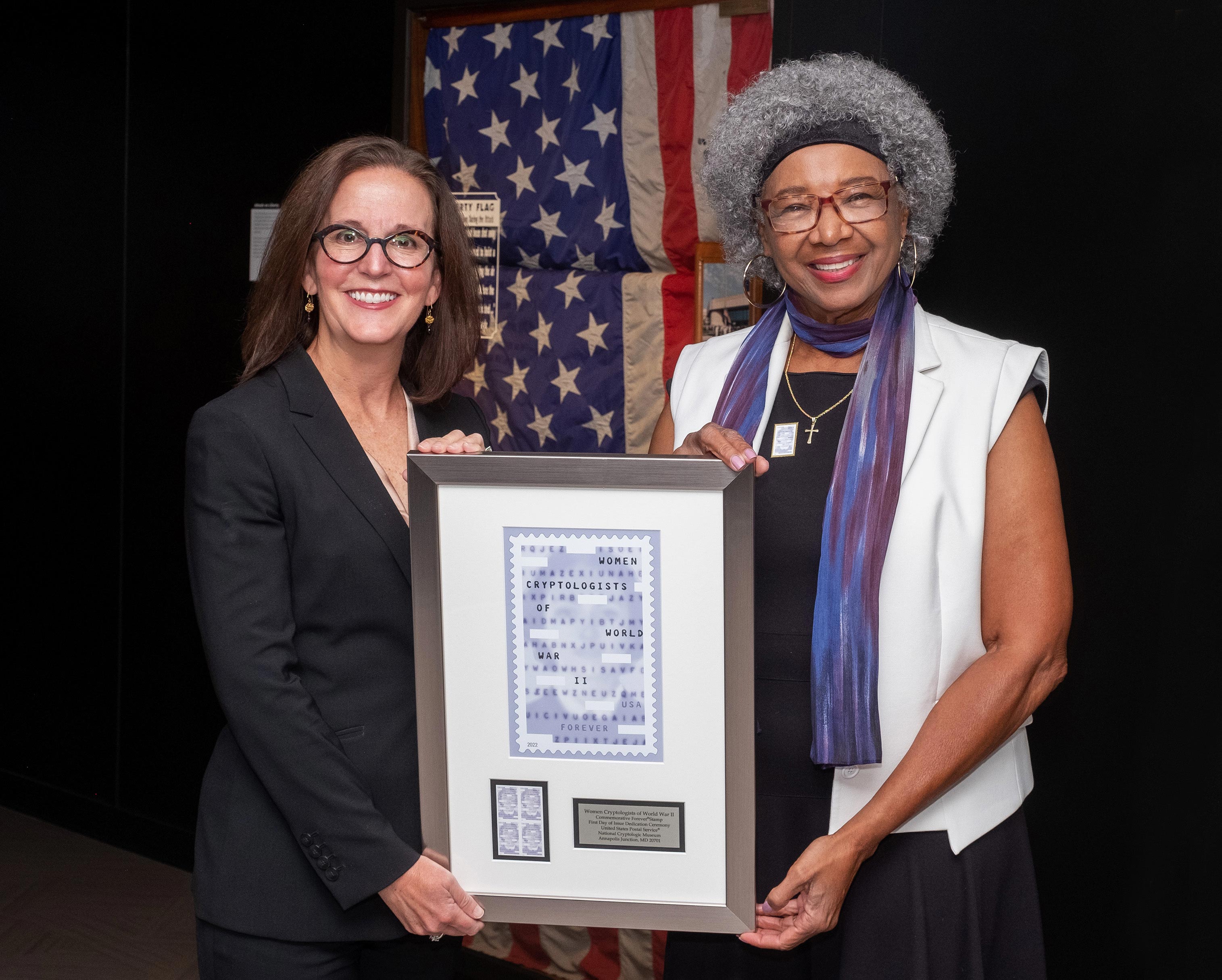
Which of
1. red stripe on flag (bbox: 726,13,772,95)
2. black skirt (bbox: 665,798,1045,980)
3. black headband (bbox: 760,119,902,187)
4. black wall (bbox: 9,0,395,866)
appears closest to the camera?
black skirt (bbox: 665,798,1045,980)

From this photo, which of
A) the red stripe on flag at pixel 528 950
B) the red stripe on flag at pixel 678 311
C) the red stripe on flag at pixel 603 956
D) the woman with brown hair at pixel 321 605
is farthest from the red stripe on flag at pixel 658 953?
the red stripe on flag at pixel 678 311

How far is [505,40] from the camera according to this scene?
3.35 m

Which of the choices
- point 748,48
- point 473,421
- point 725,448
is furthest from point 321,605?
point 748,48

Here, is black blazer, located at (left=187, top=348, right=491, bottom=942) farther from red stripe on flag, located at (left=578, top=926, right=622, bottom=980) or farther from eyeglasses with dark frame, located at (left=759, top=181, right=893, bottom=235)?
red stripe on flag, located at (left=578, top=926, right=622, bottom=980)

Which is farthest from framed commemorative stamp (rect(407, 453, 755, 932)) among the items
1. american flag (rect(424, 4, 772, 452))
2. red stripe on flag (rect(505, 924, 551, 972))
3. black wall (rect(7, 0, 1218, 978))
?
red stripe on flag (rect(505, 924, 551, 972))

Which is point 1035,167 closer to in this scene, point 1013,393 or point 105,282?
point 1013,393

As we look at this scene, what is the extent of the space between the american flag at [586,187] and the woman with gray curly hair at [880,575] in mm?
1194

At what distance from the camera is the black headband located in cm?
192

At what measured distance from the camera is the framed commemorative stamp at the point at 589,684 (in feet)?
5.27

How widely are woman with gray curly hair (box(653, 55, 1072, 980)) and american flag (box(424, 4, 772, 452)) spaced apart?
3.92 feet

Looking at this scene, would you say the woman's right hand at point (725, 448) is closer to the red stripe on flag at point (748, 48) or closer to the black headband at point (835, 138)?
the black headband at point (835, 138)

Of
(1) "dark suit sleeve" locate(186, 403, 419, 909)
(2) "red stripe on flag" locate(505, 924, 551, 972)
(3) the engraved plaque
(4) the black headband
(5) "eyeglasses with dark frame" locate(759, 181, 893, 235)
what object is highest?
(4) the black headband

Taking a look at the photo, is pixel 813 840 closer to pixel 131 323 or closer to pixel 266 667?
pixel 266 667

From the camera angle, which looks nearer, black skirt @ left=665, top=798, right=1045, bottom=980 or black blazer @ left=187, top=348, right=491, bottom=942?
black blazer @ left=187, top=348, right=491, bottom=942
